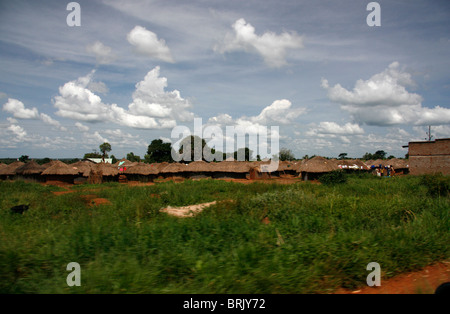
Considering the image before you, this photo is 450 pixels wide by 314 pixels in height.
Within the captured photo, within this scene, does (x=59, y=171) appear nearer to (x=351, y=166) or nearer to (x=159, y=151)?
(x=159, y=151)

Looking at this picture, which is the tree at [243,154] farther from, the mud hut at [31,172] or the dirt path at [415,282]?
the dirt path at [415,282]

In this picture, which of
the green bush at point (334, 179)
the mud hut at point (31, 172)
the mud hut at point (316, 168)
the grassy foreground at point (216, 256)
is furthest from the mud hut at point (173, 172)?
the grassy foreground at point (216, 256)

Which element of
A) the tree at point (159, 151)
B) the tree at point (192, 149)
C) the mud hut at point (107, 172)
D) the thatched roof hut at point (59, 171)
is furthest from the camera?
the tree at point (159, 151)

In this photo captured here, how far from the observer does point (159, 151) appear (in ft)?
175

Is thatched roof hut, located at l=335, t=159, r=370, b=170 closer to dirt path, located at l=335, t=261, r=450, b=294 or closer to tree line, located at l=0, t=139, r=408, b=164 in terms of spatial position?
→ tree line, located at l=0, t=139, r=408, b=164

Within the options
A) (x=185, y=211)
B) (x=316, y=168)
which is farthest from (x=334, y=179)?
(x=185, y=211)

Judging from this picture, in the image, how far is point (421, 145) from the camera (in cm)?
2688

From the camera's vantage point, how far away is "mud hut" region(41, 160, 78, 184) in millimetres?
27688

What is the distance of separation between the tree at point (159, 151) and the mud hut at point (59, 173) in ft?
79.3

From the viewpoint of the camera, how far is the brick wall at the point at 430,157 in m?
25.0

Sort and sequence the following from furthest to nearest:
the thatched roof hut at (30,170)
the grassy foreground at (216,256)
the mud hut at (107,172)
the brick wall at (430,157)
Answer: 1. the mud hut at (107,172)
2. the thatched roof hut at (30,170)
3. the brick wall at (430,157)
4. the grassy foreground at (216,256)
